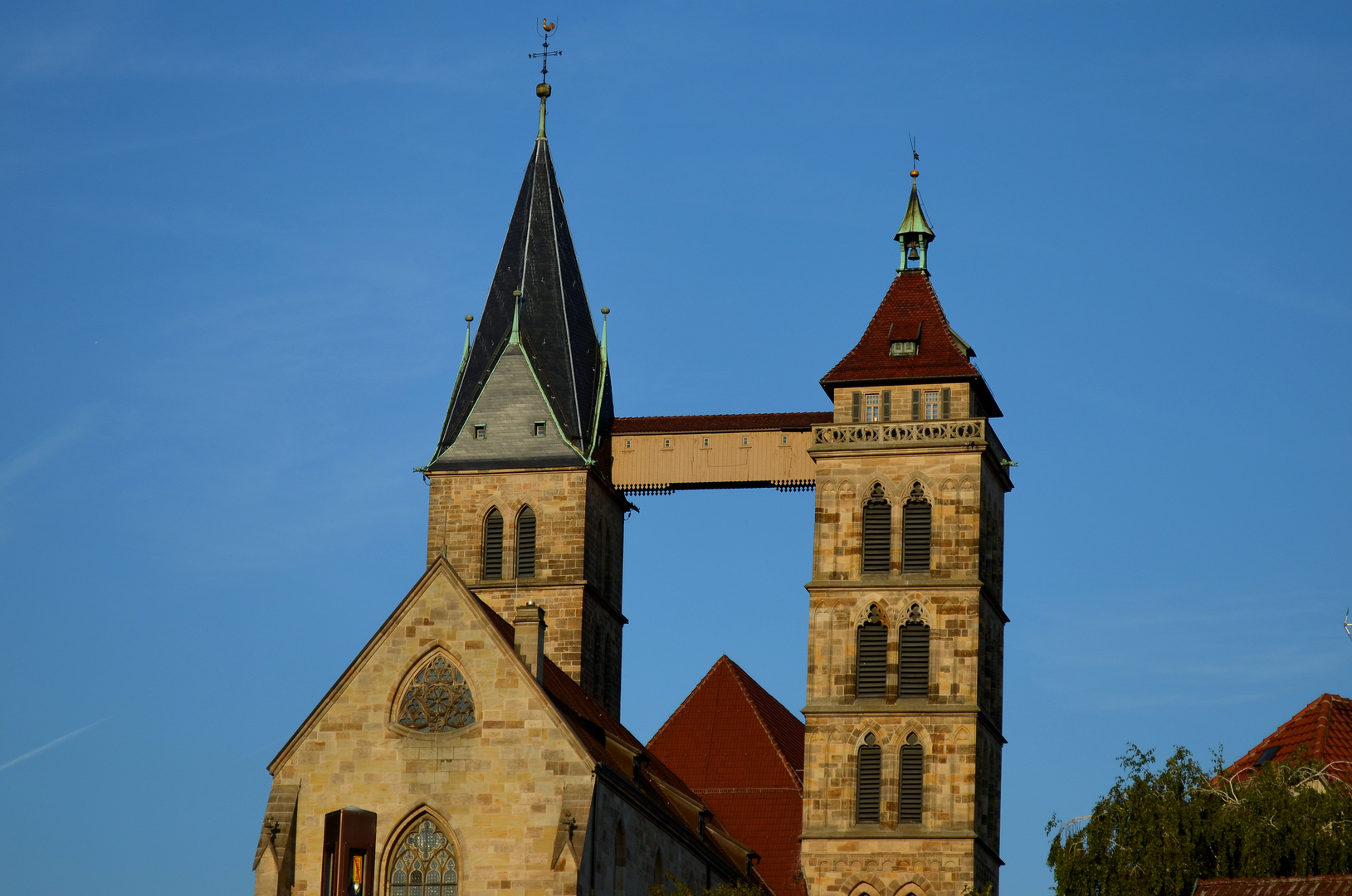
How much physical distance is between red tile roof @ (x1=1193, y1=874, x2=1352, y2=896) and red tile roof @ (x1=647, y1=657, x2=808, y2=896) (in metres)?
18.8

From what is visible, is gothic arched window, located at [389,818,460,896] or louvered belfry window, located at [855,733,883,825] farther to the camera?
louvered belfry window, located at [855,733,883,825]

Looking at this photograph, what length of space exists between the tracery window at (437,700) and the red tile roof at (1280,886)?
13983 millimetres

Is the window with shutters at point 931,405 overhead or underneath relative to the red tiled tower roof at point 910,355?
underneath

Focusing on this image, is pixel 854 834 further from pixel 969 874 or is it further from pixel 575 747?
pixel 575 747

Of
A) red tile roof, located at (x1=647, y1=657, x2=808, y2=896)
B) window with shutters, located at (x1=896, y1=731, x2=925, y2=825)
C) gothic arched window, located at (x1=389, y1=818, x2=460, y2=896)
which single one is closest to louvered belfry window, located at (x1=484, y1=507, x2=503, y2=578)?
red tile roof, located at (x1=647, y1=657, x2=808, y2=896)

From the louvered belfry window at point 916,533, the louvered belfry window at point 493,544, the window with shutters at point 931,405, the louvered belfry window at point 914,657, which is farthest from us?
the louvered belfry window at point 493,544

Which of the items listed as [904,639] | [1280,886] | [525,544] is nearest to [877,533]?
[904,639]

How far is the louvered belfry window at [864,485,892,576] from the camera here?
179 ft

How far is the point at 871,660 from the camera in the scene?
54156 millimetres

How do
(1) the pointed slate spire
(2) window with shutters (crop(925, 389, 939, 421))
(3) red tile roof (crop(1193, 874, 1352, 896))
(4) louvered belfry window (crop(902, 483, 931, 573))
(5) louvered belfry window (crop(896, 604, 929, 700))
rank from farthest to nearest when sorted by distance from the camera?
(1) the pointed slate spire, (2) window with shutters (crop(925, 389, 939, 421)), (4) louvered belfry window (crop(902, 483, 931, 573)), (5) louvered belfry window (crop(896, 604, 929, 700)), (3) red tile roof (crop(1193, 874, 1352, 896))

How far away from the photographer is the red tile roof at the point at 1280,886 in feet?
117

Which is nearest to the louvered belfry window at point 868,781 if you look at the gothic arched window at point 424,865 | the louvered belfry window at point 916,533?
the louvered belfry window at point 916,533

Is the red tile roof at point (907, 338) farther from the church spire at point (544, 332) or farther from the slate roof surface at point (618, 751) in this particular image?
the slate roof surface at point (618, 751)

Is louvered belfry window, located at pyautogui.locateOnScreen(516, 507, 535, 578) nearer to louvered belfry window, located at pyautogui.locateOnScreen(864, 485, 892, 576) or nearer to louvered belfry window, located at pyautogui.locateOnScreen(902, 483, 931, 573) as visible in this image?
louvered belfry window, located at pyautogui.locateOnScreen(864, 485, 892, 576)
